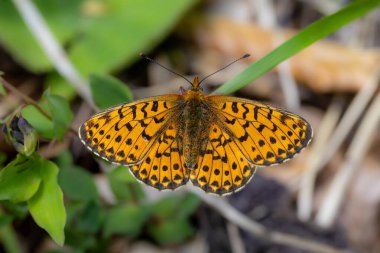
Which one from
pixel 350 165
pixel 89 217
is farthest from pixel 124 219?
pixel 350 165

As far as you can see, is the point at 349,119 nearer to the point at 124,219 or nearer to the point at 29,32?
the point at 124,219

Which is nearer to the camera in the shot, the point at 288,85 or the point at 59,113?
the point at 59,113

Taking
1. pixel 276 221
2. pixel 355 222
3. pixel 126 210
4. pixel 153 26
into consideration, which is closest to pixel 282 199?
pixel 276 221

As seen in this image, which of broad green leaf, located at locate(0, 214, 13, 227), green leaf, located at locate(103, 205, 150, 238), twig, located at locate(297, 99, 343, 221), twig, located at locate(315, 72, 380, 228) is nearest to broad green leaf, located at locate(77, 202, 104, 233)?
green leaf, located at locate(103, 205, 150, 238)

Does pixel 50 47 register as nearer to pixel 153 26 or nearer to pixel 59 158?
pixel 153 26

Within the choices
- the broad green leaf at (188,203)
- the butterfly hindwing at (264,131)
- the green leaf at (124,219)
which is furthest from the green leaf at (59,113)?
the broad green leaf at (188,203)

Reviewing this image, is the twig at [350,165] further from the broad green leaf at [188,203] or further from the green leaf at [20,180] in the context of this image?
the green leaf at [20,180]
